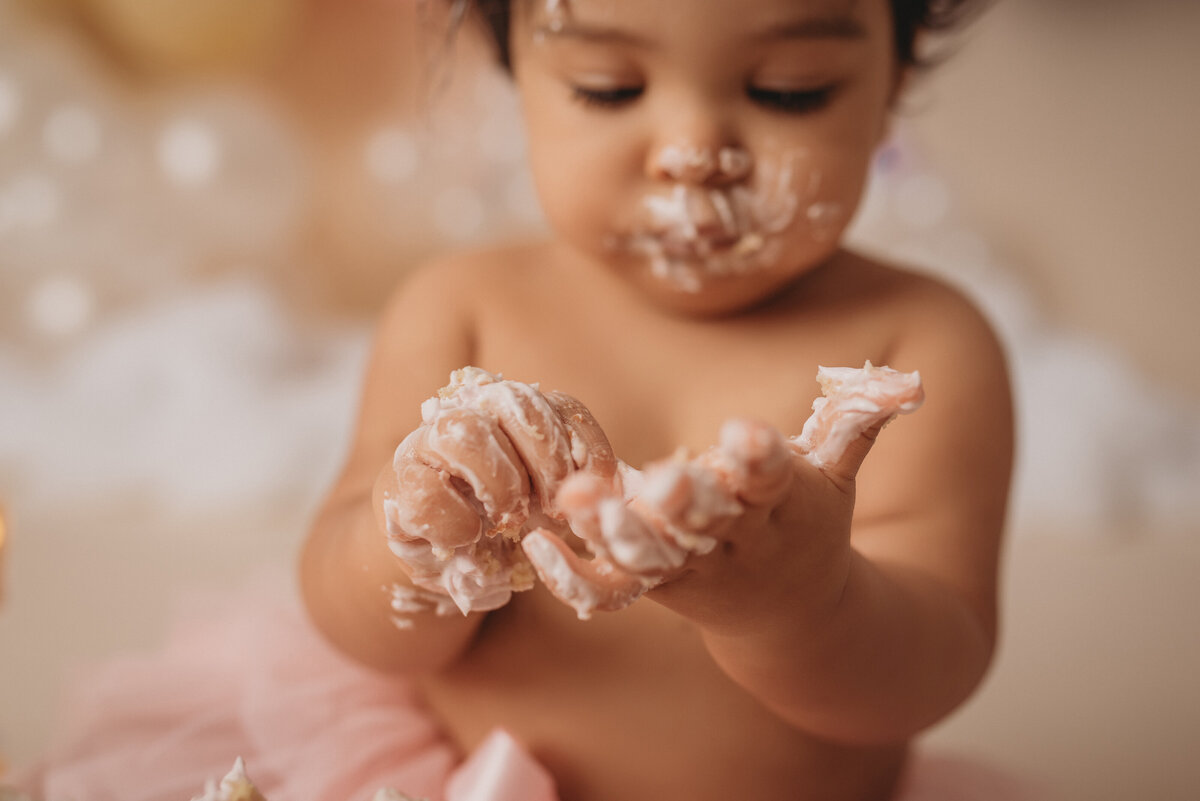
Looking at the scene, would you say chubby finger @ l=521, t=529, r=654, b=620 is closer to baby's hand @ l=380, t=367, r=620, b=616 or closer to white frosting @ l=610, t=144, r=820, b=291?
baby's hand @ l=380, t=367, r=620, b=616

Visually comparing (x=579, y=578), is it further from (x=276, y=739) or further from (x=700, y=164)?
(x=276, y=739)

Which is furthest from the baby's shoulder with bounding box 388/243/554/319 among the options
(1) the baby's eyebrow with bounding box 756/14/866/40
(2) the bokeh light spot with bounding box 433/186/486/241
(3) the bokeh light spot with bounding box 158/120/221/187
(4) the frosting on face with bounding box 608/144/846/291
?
(2) the bokeh light spot with bounding box 433/186/486/241

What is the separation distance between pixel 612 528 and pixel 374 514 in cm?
20

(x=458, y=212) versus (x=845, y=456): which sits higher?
(x=845, y=456)

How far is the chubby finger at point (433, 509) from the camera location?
428 mm

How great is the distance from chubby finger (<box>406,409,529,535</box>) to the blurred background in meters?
0.71

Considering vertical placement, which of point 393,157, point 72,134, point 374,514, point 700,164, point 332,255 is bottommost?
point 332,255

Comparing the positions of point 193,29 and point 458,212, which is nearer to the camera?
point 193,29

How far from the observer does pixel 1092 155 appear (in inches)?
66.6

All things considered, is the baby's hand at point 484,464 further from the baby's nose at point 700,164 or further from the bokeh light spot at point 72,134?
the bokeh light spot at point 72,134

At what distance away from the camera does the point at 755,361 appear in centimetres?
66

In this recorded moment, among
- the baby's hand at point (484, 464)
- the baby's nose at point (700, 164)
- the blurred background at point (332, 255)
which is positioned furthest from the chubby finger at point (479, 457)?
the blurred background at point (332, 255)

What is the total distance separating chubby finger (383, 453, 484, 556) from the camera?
43cm

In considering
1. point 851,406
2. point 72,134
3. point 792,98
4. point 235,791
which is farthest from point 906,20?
point 72,134
